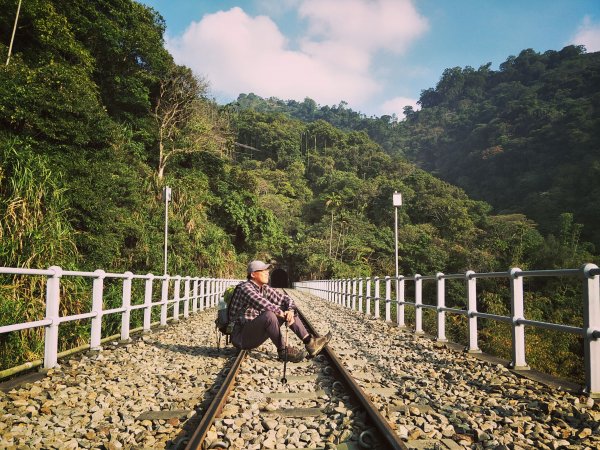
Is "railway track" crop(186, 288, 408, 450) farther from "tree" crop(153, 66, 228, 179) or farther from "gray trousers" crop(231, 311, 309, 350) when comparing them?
"tree" crop(153, 66, 228, 179)

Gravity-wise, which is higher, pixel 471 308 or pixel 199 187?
pixel 199 187

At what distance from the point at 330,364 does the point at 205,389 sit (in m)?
1.87

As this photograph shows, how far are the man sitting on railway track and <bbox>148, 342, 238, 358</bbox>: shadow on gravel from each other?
3.33ft

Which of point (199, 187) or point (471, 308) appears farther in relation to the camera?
point (199, 187)

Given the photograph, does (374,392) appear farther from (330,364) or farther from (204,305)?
(204,305)

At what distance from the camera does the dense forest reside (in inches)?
383

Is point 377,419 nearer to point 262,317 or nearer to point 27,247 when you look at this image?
point 262,317

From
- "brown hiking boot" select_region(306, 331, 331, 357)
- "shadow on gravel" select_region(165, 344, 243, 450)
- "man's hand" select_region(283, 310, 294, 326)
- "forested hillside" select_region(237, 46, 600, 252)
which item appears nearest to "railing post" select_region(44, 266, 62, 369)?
"shadow on gravel" select_region(165, 344, 243, 450)

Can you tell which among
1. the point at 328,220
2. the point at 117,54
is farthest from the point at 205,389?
the point at 328,220

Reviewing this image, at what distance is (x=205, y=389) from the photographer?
192 inches

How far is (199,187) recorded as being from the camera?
28.8 metres

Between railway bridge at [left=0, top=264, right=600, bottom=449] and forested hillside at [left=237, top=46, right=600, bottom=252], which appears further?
forested hillside at [left=237, top=46, right=600, bottom=252]

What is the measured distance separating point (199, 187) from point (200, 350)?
2236cm

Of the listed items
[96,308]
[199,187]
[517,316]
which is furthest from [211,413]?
[199,187]
